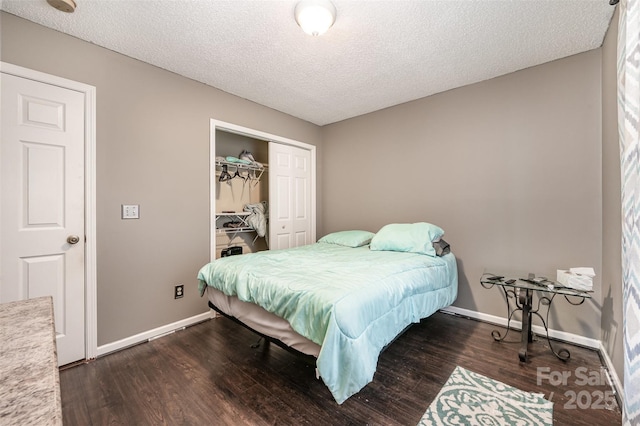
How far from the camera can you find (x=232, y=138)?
3791 mm

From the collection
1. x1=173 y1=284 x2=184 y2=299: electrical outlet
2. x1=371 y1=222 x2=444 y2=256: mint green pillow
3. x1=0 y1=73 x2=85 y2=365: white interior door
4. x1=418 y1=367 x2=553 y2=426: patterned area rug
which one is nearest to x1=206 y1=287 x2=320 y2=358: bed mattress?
x1=173 y1=284 x2=184 y2=299: electrical outlet

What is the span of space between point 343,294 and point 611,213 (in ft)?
6.94

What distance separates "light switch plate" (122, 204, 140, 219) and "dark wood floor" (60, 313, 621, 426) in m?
1.16

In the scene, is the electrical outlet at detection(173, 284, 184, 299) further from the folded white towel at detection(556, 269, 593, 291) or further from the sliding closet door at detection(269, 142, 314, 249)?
the folded white towel at detection(556, 269, 593, 291)

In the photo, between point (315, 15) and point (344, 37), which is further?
point (344, 37)

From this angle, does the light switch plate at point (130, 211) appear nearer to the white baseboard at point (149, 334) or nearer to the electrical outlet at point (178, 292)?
the electrical outlet at point (178, 292)

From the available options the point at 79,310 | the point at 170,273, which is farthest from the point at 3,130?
the point at 170,273

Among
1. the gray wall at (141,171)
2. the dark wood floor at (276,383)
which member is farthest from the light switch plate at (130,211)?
the dark wood floor at (276,383)

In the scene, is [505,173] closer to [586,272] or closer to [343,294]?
[586,272]

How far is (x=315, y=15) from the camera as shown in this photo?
5.67 feet

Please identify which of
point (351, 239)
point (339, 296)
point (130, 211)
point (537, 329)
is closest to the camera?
point (339, 296)

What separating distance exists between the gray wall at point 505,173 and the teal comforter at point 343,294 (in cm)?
68

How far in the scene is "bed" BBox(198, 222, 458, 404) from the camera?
1355 millimetres

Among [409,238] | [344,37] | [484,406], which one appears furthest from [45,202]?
[484,406]
